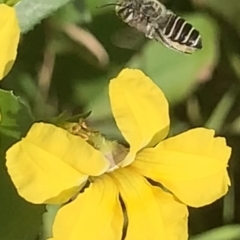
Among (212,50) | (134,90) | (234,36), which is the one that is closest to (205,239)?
(212,50)

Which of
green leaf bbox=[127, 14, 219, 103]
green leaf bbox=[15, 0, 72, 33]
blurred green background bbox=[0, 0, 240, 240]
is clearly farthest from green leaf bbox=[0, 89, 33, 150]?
green leaf bbox=[127, 14, 219, 103]

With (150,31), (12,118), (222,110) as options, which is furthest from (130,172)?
(222,110)

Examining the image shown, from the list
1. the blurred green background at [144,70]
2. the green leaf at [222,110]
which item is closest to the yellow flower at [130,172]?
the blurred green background at [144,70]

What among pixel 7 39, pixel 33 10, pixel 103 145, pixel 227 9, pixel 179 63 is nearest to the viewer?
pixel 7 39

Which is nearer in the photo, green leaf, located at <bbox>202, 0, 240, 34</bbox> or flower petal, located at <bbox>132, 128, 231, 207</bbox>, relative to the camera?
flower petal, located at <bbox>132, 128, 231, 207</bbox>

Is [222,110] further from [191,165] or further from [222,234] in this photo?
[191,165]

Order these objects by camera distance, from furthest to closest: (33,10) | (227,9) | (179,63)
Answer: (227,9), (179,63), (33,10)

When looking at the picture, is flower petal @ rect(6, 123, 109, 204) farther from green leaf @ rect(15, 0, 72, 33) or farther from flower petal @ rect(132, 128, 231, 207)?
green leaf @ rect(15, 0, 72, 33)
